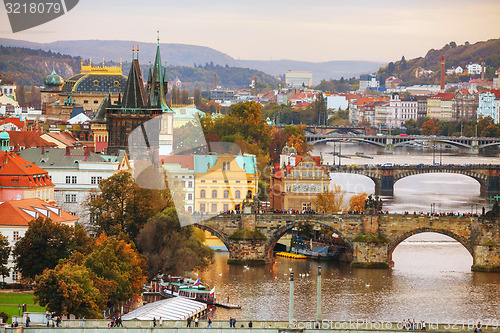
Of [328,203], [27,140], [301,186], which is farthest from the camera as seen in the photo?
[27,140]

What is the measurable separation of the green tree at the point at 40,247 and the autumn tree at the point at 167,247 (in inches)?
266

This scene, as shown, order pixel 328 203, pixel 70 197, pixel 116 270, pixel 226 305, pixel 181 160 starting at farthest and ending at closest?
pixel 328 203
pixel 181 160
pixel 70 197
pixel 226 305
pixel 116 270

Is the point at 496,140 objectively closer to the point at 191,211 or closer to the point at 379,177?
the point at 379,177

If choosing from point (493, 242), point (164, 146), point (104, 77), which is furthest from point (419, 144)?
point (493, 242)

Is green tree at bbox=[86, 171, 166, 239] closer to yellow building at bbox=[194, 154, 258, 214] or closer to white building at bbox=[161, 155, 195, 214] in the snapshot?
white building at bbox=[161, 155, 195, 214]

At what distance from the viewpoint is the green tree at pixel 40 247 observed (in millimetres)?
53250

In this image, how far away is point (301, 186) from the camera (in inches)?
3243

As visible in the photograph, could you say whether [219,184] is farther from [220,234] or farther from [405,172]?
[405,172]

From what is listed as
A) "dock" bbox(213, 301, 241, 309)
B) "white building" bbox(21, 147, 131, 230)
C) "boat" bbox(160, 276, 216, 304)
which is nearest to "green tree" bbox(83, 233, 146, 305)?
"boat" bbox(160, 276, 216, 304)

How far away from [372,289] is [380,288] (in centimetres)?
46

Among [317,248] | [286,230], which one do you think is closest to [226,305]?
[286,230]

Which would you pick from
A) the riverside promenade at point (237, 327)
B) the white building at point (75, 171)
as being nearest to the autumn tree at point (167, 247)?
the white building at point (75, 171)

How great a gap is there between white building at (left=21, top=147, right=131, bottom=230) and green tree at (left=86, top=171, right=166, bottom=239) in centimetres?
184

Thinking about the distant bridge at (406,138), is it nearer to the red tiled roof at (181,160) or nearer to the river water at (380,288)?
the river water at (380,288)
